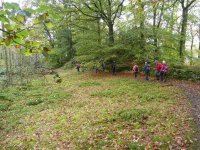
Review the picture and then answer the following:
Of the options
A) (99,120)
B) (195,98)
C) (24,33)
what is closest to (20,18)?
(24,33)

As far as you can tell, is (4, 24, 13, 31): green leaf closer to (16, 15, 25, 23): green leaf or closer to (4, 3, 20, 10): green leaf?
(16, 15, 25, 23): green leaf

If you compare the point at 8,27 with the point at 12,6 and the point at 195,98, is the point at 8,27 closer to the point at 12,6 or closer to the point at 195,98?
the point at 12,6

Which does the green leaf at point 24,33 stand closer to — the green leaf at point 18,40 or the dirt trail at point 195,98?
the green leaf at point 18,40

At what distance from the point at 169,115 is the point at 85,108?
4860mm

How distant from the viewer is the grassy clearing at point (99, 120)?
27.9 feet

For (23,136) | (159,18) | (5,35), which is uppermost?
(159,18)

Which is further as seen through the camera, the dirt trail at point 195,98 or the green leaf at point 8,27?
the dirt trail at point 195,98

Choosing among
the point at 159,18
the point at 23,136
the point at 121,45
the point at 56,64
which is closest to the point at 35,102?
the point at 23,136

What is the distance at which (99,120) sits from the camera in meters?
10.6

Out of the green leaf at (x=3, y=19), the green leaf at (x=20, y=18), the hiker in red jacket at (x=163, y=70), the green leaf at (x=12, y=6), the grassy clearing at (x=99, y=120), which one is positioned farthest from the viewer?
the hiker in red jacket at (x=163, y=70)

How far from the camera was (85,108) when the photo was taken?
1330cm

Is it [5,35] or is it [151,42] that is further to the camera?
[151,42]

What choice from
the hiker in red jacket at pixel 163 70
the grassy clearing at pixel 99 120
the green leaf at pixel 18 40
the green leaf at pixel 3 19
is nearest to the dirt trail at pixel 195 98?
the grassy clearing at pixel 99 120

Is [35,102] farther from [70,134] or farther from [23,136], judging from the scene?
[70,134]
